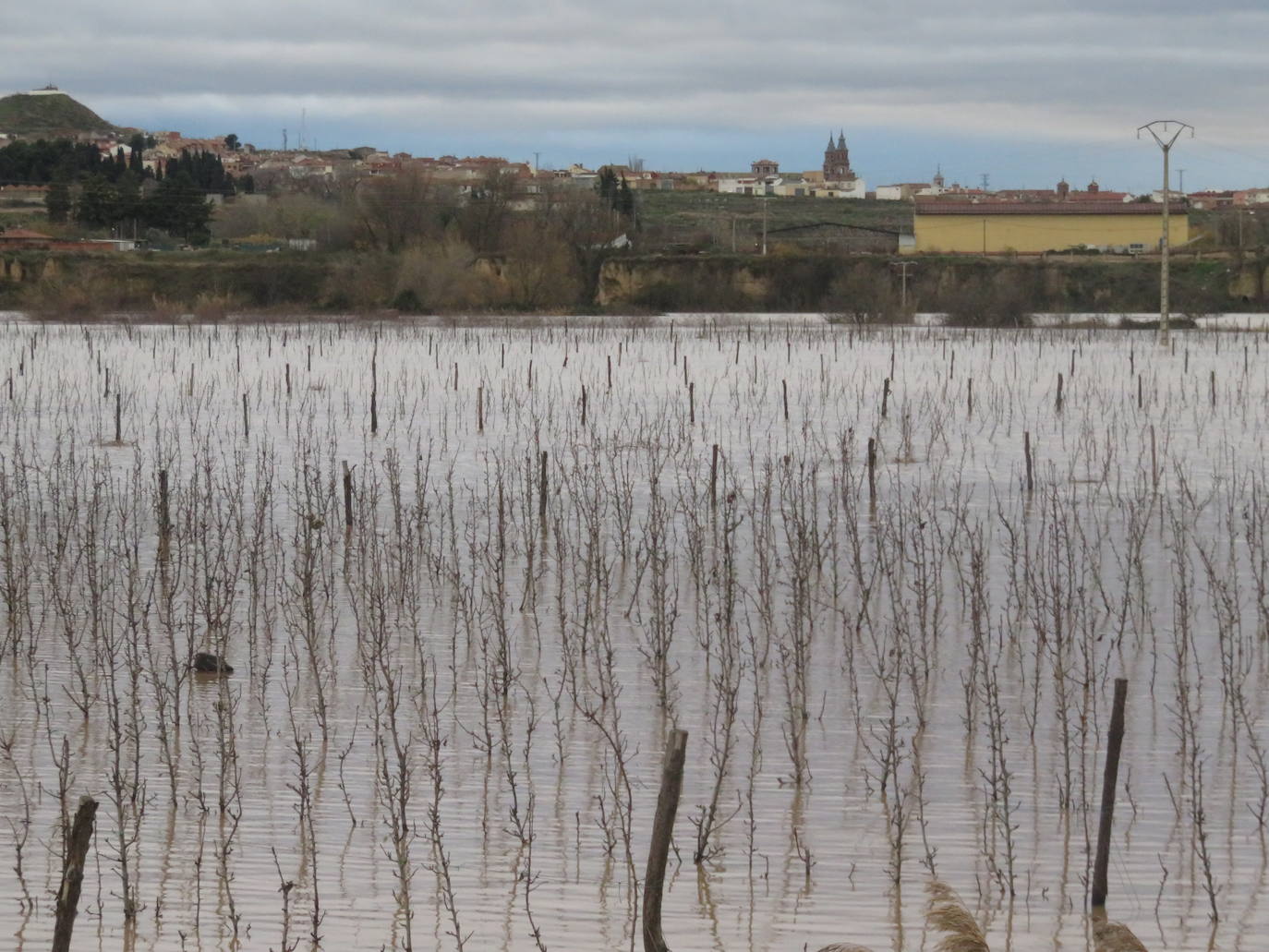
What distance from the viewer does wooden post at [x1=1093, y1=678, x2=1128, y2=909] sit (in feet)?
15.7

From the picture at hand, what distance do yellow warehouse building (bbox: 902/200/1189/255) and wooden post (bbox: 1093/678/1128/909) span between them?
6646cm

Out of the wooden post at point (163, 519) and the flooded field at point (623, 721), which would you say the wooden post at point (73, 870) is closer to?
the flooded field at point (623, 721)

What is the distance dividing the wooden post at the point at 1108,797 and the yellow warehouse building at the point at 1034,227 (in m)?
66.5

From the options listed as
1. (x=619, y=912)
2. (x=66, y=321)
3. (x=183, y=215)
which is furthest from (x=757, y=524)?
(x=183, y=215)

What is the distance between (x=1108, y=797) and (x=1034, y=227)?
70.7 m

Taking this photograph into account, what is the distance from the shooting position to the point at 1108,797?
479 cm

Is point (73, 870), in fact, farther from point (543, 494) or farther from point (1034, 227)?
point (1034, 227)

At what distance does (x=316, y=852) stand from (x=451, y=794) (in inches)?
29.5

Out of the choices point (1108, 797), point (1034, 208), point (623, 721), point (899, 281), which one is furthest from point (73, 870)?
point (1034, 208)

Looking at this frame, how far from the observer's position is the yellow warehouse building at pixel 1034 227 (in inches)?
2798

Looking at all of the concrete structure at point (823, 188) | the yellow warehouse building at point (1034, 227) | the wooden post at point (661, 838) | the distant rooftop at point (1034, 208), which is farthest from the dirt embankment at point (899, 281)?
the concrete structure at point (823, 188)

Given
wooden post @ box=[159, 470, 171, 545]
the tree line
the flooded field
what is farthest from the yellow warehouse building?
wooden post @ box=[159, 470, 171, 545]

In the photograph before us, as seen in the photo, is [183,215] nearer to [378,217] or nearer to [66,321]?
[378,217]

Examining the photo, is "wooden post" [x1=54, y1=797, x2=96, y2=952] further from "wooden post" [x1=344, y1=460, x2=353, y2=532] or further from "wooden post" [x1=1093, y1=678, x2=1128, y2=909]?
"wooden post" [x1=344, y1=460, x2=353, y2=532]
